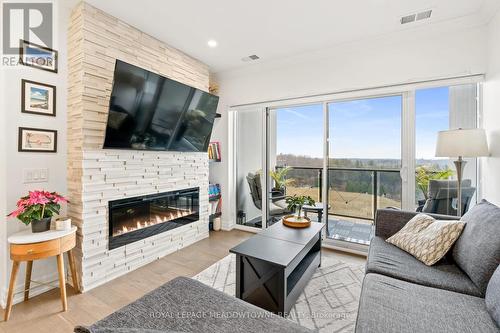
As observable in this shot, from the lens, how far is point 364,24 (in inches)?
103

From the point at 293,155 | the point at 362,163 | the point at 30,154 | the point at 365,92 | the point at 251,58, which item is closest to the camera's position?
the point at 30,154

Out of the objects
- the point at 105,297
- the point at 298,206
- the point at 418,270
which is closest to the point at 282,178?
the point at 298,206

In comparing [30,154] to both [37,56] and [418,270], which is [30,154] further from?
[418,270]

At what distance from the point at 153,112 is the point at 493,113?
11.6ft

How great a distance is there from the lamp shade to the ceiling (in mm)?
1231

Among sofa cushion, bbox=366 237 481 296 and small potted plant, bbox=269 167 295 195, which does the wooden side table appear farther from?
small potted plant, bbox=269 167 295 195

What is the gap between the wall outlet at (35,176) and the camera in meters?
2.13

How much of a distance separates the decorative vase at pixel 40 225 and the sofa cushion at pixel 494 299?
311 cm

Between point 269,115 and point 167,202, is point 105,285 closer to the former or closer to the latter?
point 167,202

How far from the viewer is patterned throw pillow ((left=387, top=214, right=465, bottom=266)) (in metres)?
1.78

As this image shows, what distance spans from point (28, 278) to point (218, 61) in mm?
3398

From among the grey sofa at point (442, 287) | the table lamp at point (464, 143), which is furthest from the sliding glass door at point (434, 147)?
the grey sofa at point (442, 287)

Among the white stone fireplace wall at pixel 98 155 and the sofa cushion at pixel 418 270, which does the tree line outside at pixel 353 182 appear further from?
the white stone fireplace wall at pixel 98 155

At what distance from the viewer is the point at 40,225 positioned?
6.66 ft
